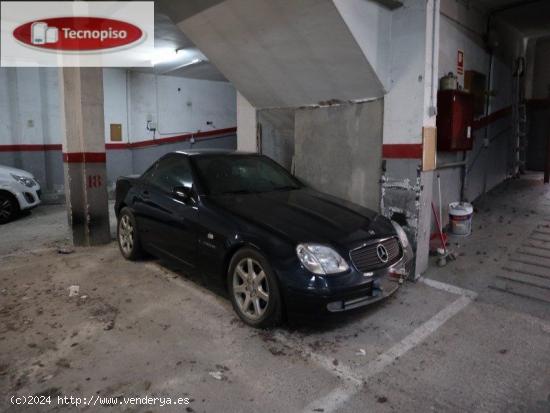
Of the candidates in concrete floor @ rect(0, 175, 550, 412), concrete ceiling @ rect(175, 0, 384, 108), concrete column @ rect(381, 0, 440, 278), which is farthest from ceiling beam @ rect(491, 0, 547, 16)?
concrete floor @ rect(0, 175, 550, 412)

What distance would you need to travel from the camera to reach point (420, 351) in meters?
2.84

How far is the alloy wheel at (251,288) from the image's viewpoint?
303 cm

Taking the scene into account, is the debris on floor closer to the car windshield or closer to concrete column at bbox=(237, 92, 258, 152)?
the car windshield

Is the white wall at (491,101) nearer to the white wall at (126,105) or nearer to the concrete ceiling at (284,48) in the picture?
the concrete ceiling at (284,48)

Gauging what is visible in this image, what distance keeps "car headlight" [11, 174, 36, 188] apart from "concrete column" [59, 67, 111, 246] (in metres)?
2.55

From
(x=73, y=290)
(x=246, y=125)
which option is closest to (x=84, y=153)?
(x=73, y=290)

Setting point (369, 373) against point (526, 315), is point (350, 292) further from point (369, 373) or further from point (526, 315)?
point (526, 315)

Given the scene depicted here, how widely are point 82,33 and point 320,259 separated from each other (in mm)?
4380

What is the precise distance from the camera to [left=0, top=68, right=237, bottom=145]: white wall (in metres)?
9.15

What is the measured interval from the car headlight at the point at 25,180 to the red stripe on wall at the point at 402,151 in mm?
6357

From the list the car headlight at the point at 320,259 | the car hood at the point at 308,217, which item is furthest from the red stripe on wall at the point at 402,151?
the car headlight at the point at 320,259

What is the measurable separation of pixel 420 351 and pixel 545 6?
6.03 meters

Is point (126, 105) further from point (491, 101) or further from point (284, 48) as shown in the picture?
point (491, 101)

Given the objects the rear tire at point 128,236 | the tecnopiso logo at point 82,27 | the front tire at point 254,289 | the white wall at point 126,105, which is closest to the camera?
the front tire at point 254,289
